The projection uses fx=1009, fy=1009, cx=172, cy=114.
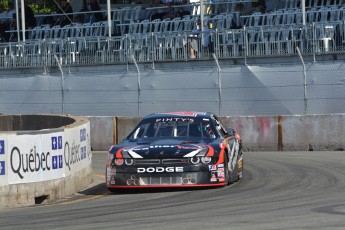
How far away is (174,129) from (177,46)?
12.5 metres

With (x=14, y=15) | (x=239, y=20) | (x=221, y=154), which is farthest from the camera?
(x=14, y=15)

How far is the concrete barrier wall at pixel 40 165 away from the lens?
13.9 m

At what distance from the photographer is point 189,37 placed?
28.2m

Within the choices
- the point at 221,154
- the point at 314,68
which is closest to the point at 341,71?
the point at 314,68

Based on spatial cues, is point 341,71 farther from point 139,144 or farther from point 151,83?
point 139,144

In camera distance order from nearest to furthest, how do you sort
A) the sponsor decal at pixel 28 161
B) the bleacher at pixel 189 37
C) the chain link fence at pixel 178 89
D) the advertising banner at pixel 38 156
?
1. the advertising banner at pixel 38 156
2. the sponsor decal at pixel 28 161
3. the chain link fence at pixel 178 89
4. the bleacher at pixel 189 37

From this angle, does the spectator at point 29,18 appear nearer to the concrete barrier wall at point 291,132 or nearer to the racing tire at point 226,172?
the concrete barrier wall at point 291,132

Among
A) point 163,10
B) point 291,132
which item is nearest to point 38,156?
point 291,132

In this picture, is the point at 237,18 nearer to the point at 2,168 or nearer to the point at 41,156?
the point at 41,156

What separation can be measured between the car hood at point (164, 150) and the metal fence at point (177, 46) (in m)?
11.0

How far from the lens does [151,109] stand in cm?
2741

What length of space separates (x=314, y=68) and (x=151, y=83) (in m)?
4.81

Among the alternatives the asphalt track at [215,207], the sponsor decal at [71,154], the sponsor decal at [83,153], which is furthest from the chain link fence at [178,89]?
the sponsor decal at [71,154]

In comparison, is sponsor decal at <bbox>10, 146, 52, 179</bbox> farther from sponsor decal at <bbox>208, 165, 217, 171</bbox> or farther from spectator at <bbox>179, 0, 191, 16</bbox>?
spectator at <bbox>179, 0, 191, 16</bbox>
